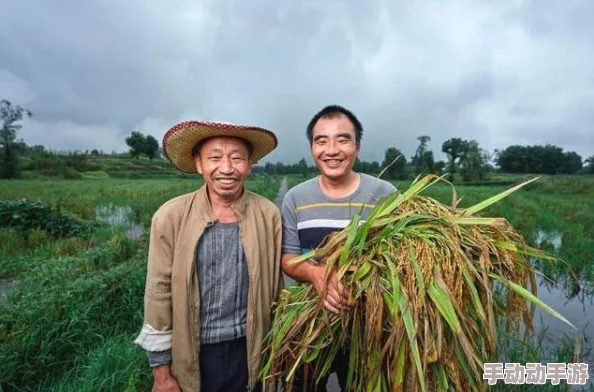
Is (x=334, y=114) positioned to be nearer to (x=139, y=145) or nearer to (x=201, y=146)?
(x=201, y=146)

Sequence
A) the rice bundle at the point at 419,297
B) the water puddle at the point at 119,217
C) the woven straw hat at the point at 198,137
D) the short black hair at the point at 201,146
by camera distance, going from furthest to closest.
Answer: the water puddle at the point at 119,217, the short black hair at the point at 201,146, the woven straw hat at the point at 198,137, the rice bundle at the point at 419,297

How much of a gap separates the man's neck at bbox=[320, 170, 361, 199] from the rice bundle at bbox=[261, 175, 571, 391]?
0.44m

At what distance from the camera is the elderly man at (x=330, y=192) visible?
6.13ft

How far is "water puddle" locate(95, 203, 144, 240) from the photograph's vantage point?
9773 millimetres

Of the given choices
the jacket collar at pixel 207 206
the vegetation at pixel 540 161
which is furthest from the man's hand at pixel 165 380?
the vegetation at pixel 540 161

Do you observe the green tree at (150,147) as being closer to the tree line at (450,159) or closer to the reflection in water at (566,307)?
the tree line at (450,159)

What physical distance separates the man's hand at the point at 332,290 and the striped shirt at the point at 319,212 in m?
0.41

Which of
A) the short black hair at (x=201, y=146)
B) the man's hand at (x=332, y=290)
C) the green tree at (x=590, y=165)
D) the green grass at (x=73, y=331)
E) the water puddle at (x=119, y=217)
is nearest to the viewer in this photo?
the man's hand at (x=332, y=290)

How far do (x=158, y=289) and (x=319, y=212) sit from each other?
2.80ft

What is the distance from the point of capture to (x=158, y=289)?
5.43 ft

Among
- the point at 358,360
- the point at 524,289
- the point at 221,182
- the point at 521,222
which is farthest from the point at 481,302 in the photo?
the point at 521,222

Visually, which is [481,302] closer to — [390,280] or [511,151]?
[390,280]

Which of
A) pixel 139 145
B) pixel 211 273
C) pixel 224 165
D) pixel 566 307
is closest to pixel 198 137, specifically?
pixel 224 165

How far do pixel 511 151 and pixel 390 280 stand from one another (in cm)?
8354
